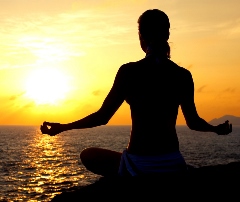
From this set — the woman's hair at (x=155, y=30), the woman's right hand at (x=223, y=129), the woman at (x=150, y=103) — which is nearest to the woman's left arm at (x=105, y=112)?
the woman at (x=150, y=103)

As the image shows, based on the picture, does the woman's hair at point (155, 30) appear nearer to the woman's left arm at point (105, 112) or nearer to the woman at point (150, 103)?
the woman at point (150, 103)

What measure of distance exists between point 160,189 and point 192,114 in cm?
113

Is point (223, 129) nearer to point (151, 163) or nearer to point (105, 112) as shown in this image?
point (151, 163)

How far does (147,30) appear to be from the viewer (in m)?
4.68

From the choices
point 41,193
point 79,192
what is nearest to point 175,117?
point 79,192

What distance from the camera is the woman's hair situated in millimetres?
4621

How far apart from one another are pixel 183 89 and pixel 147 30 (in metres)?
0.81

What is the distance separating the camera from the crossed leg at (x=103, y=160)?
516 cm

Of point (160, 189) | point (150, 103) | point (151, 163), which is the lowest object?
point (160, 189)

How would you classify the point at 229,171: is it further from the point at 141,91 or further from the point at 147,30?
the point at 147,30

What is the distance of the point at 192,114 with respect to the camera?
5102 mm

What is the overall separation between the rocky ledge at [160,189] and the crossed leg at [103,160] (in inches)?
12.6

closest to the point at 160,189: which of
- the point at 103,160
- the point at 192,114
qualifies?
the point at 103,160

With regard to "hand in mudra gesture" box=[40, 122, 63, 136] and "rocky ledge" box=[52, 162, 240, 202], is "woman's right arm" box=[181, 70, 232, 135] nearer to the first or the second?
"rocky ledge" box=[52, 162, 240, 202]
